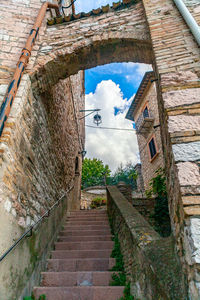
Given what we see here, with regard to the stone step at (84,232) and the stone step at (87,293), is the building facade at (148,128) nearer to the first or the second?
the stone step at (84,232)

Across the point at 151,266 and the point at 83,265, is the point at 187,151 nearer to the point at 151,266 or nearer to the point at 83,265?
the point at 151,266

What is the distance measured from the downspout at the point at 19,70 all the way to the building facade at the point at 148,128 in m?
7.76

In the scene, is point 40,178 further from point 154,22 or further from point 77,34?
point 154,22

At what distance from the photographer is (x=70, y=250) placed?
11.9 feet

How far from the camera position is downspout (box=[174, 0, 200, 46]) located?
222 centimetres

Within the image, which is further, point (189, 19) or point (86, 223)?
point (86, 223)

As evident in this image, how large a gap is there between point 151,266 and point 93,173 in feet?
72.6

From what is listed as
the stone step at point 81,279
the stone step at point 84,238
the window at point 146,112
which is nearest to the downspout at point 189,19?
the stone step at point 81,279

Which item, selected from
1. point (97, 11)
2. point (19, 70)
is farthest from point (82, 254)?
point (97, 11)

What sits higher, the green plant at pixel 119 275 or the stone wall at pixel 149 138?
the stone wall at pixel 149 138

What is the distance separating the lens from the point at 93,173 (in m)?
23.7

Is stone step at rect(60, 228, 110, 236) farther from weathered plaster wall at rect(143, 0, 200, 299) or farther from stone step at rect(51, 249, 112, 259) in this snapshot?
weathered plaster wall at rect(143, 0, 200, 299)

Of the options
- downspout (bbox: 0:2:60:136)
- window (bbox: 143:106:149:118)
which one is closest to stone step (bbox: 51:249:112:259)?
downspout (bbox: 0:2:60:136)

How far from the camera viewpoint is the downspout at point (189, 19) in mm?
2217
